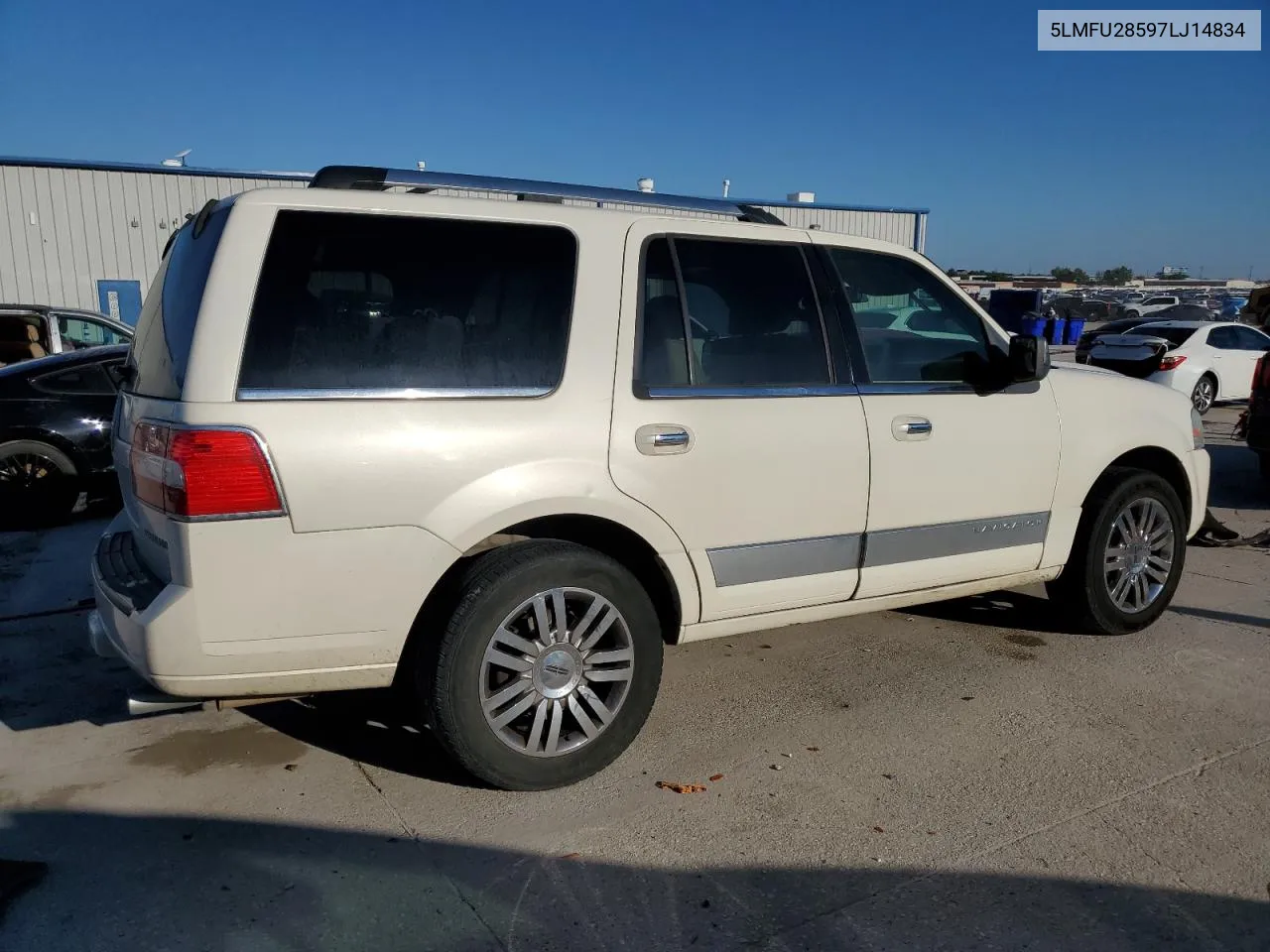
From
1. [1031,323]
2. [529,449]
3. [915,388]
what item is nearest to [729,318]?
[915,388]

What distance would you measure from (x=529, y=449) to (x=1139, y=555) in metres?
3.45

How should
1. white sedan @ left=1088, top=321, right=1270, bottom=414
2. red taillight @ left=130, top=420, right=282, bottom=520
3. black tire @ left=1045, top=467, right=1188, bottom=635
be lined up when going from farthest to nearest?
white sedan @ left=1088, top=321, right=1270, bottom=414 < black tire @ left=1045, top=467, right=1188, bottom=635 < red taillight @ left=130, top=420, right=282, bottom=520

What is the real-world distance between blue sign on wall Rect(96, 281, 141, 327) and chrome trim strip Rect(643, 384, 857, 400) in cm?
1823

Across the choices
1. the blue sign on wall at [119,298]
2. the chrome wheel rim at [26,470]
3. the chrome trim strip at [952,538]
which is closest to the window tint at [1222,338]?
the chrome trim strip at [952,538]

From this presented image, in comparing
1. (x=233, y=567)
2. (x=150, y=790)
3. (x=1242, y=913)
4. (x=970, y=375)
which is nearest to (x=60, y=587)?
(x=150, y=790)

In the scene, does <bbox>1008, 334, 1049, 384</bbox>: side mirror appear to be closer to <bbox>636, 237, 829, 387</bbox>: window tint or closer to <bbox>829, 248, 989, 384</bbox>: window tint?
<bbox>829, 248, 989, 384</bbox>: window tint

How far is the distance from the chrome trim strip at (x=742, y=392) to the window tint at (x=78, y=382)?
6.09 meters

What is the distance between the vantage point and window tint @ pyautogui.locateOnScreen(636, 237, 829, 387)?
12.1 ft

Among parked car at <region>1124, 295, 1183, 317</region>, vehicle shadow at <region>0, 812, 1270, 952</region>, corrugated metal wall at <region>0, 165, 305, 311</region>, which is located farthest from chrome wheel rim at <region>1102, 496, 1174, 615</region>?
parked car at <region>1124, 295, 1183, 317</region>

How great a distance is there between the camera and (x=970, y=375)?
443 centimetres

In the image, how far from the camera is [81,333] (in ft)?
41.4

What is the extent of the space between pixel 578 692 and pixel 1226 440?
40.6ft

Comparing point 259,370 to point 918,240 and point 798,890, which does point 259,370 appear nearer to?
point 798,890

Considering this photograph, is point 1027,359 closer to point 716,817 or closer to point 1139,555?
point 1139,555
